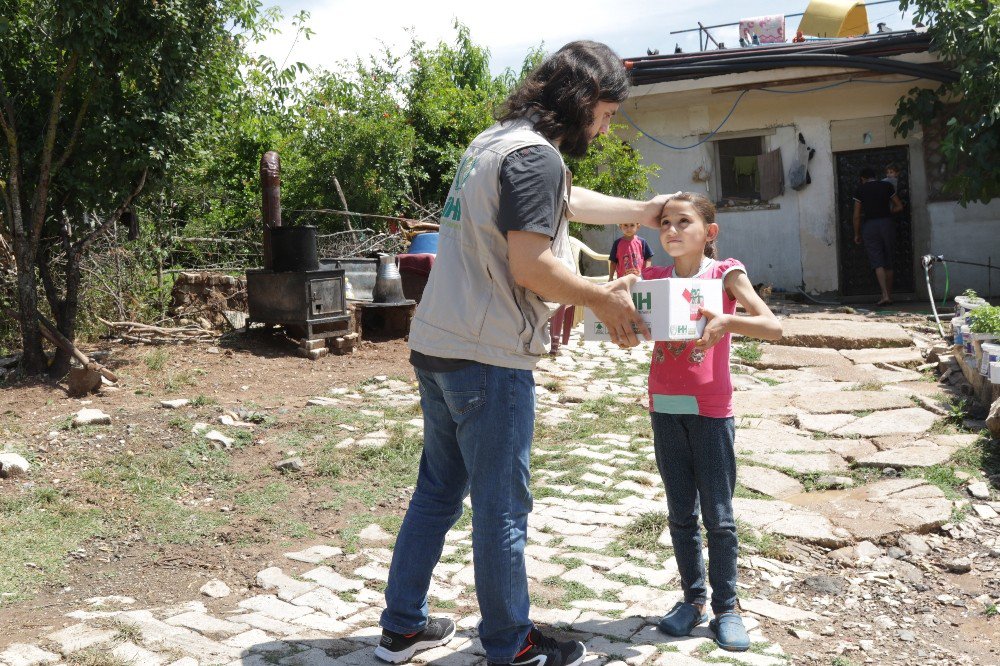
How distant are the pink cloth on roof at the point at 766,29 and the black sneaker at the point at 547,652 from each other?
14532 millimetres

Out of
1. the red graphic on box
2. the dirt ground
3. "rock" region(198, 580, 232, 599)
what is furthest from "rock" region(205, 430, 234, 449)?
the red graphic on box

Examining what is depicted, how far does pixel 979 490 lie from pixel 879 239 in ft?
31.0

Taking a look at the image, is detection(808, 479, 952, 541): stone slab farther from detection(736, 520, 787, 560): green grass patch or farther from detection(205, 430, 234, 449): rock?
detection(205, 430, 234, 449): rock

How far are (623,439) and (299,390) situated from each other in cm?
307

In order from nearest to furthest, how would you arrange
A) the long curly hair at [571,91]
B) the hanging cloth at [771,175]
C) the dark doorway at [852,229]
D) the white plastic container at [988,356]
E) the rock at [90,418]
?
the long curly hair at [571,91]
the white plastic container at [988,356]
the rock at [90,418]
the dark doorway at [852,229]
the hanging cloth at [771,175]

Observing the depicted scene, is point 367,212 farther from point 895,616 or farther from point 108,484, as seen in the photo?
point 895,616

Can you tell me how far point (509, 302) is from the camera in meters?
2.89

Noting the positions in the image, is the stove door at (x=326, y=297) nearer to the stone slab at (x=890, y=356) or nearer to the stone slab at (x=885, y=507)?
the stone slab at (x=890, y=356)

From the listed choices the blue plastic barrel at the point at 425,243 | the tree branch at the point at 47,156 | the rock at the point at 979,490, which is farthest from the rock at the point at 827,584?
the blue plastic barrel at the point at 425,243

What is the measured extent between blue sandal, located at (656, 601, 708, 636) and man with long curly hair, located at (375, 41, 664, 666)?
0.46 metres

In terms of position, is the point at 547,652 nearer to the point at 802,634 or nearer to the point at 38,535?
the point at 802,634

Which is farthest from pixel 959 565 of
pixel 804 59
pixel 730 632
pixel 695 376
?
pixel 804 59

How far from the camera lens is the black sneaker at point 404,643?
326 cm

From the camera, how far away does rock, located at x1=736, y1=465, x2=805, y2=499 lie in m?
5.42
